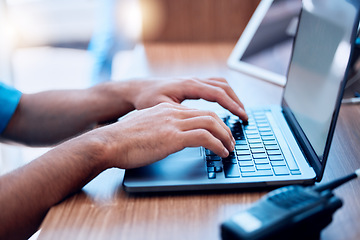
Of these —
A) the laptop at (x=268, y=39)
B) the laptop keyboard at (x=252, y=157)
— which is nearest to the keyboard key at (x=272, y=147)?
the laptop keyboard at (x=252, y=157)

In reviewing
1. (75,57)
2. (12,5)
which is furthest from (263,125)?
(12,5)

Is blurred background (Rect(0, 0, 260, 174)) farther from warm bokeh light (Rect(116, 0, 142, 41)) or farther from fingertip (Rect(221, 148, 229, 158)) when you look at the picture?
fingertip (Rect(221, 148, 229, 158))

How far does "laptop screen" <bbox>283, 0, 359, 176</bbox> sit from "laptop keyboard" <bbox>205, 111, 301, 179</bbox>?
0.06 m

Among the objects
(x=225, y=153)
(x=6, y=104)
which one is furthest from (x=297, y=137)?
(x=6, y=104)

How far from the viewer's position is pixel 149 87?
803 millimetres

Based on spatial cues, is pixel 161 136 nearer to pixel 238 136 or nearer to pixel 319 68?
pixel 238 136

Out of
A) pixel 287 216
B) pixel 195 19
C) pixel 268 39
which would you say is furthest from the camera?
pixel 195 19

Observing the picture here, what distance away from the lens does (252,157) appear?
61 centimetres

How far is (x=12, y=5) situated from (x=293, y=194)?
3.59 metres

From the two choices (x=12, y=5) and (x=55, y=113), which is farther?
(x=12, y=5)

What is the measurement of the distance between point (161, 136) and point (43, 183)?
19cm

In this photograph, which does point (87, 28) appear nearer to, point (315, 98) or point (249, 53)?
point (249, 53)

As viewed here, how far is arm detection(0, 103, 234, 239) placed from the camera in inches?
21.4

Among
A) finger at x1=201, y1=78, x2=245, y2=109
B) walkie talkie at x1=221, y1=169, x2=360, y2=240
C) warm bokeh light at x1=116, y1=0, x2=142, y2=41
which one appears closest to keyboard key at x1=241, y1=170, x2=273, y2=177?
walkie talkie at x1=221, y1=169, x2=360, y2=240
